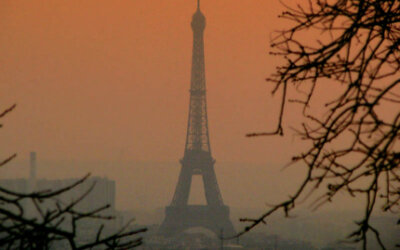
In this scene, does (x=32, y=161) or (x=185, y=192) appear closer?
(x=185, y=192)

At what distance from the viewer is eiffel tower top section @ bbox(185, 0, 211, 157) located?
48281 mm

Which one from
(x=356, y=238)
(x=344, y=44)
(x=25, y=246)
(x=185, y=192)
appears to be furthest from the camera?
(x=185, y=192)

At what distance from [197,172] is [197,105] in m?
4.60

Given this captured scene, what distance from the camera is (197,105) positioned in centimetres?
4894

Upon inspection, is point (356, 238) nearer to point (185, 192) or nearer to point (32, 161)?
point (185, 192)

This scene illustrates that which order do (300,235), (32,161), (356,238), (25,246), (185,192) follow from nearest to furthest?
(25,246), (356,238), (300,235), (185,192), (32,161)

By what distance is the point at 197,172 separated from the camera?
51.1 meters

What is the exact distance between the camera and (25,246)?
2570 mm

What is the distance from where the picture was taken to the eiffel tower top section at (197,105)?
48281mm

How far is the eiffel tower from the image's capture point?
48.6 meters

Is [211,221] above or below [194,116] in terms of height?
below

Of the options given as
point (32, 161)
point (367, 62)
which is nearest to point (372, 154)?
point (367, 62)

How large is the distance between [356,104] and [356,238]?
1.55 ft

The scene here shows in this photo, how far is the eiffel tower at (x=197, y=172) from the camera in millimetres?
48594
